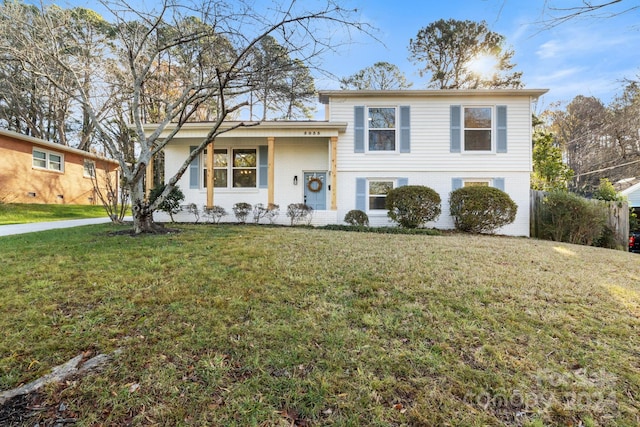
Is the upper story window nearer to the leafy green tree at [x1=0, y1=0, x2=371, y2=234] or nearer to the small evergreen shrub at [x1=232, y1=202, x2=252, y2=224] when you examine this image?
the leafy green tree at [x1=0, y1=0, x2=371, y2=234]

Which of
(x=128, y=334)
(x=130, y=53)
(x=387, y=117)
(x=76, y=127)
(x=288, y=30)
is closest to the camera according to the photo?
(x=128, y=334)

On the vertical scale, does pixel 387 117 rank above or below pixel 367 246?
above

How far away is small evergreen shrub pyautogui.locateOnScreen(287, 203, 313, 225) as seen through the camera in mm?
9848

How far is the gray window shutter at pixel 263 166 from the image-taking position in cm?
1115

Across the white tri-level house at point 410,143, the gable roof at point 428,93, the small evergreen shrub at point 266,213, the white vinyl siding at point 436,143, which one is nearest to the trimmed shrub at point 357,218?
the white tri-level house at point 410,143

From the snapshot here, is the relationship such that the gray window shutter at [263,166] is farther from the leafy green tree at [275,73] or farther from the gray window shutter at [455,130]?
the gray window shutter at [455,130]

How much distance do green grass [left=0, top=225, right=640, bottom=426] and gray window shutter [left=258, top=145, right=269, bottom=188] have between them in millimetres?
6860

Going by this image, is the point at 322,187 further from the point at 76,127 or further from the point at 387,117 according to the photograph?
the point at 76,127

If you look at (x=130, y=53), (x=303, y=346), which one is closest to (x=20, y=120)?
(x=130, y=53)

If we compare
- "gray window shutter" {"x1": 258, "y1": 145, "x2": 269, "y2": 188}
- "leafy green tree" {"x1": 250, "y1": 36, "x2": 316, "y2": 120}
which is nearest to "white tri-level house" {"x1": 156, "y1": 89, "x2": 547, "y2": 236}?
"gray window shutter" {"x1": 258, "y1": 145, "x2": 269, "y2": 188}

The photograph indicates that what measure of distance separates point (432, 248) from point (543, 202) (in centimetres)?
658

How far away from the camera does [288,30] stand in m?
4.98

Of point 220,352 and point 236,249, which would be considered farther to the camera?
point 236,249

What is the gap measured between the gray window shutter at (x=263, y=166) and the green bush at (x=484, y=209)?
21.7 ft
